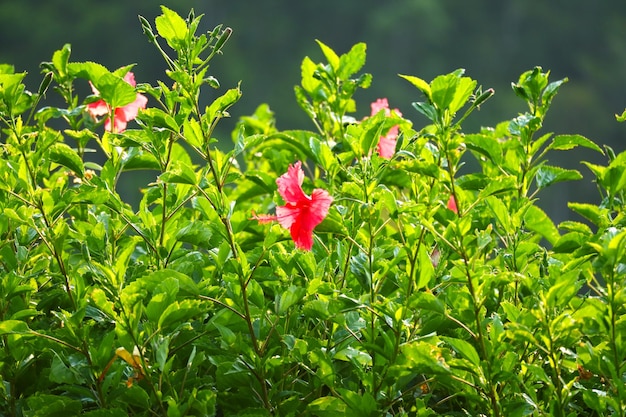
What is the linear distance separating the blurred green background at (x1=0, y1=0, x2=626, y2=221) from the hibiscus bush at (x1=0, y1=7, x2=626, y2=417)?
18618mm

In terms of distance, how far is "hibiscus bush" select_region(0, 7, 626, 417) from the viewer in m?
0.90

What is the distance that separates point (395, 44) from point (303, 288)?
2265 centimetres

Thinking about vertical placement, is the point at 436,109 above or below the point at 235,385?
above

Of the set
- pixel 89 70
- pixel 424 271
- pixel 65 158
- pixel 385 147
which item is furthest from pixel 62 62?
pixel 424 271

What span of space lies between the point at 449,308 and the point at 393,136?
0.58 metres

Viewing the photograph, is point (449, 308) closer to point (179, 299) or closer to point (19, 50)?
point (179, 299)

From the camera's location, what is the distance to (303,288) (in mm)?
931

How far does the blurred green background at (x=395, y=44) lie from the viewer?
20969 mm

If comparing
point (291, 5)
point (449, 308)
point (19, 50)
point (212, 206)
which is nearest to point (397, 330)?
point (449, 308)

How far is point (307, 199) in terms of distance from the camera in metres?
1.00

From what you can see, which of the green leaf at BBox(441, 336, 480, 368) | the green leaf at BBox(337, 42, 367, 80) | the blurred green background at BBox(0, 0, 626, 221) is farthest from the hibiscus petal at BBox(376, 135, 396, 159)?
the blurred green background at BBox(0, 0, 626, 221)

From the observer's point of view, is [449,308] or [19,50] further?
[19,50]

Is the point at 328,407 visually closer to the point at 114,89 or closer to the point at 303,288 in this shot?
the point at 303,288

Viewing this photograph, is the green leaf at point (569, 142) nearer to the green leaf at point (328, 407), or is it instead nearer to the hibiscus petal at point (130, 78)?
the green leaf at point (328, 407)
